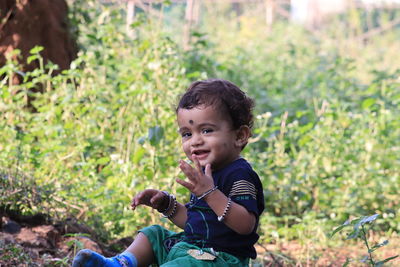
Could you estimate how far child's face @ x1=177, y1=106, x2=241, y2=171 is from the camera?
8.41 ft

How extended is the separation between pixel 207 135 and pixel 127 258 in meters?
0.58

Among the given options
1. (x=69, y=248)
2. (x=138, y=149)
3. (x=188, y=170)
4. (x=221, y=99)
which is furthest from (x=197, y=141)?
(x=138, y=149)

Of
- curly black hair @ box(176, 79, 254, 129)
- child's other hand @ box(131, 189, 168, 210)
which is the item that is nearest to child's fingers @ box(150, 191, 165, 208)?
child's other hand @ box(131, 189, 168, 210)

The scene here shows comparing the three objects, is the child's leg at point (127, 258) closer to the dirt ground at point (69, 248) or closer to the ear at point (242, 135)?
the dirt ground at point (69, 248)

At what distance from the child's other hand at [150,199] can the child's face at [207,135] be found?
25 cm

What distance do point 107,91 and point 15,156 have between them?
4.67ft

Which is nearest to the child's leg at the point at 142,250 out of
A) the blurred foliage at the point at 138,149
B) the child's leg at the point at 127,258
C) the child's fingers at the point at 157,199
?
the child's leg at the point at 127,258

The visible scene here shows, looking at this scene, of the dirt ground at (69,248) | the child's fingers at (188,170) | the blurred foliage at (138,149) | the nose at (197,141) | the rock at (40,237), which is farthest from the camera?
the blurred foliage at (138,149)

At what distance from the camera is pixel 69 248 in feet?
11.5

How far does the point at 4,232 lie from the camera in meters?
3.47

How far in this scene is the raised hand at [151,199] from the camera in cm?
263

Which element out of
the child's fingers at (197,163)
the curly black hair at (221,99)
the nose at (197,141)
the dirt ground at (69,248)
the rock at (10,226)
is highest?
the curly black hair at (221,99)

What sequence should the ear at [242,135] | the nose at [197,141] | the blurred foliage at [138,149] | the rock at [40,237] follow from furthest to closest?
the blurred foliage at [138,149] → the rock at [40,237] → the ear at [242,135] → the nose at [197,141]

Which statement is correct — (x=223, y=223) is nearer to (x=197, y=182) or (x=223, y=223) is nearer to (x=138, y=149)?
(x=197, y=182)
